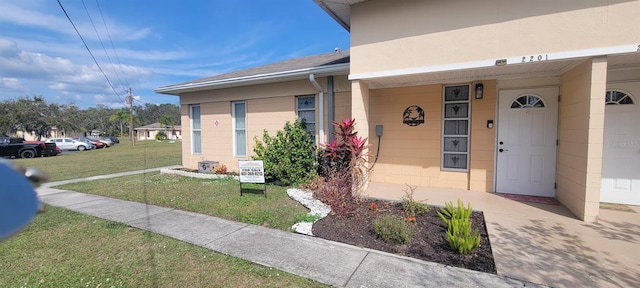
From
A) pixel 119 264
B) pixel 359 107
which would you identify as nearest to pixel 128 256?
pixel 119 264

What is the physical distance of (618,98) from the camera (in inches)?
203

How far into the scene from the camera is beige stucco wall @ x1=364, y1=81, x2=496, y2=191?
20.2 feet

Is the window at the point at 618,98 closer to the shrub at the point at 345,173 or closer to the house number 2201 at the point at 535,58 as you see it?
the house number 2201 at the point at 535,58

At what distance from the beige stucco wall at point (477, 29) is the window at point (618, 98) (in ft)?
5.47

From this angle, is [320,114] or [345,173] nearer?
[345,173]

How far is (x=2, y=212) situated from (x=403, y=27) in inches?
232

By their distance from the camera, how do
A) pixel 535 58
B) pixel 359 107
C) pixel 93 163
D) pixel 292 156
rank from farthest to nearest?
pixel 93 163
pixel 292 156
pixel 359 107
pixel 535 58

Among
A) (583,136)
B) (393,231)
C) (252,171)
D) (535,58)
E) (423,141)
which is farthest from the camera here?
(423,141)

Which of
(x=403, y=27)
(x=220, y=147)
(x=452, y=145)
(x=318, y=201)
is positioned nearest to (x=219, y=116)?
(x=220, y=147)

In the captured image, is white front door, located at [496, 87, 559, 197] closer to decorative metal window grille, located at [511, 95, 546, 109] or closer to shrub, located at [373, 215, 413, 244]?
decorative metal window grille, located at [511, 95, 546, 109]

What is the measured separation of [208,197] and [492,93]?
685cm

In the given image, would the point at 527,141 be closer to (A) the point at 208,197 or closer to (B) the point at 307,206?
(B) the point at 307,206

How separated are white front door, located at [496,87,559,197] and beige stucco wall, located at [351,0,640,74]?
5.35 feet

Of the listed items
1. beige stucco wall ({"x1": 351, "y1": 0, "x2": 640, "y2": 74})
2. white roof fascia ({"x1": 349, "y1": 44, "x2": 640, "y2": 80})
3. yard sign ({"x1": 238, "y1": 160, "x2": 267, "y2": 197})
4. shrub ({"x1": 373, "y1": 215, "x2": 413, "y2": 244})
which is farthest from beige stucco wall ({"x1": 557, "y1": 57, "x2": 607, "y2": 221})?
yard sign ({"x1": 238, "y1": 160, "x2": 267, "y2": 197})
